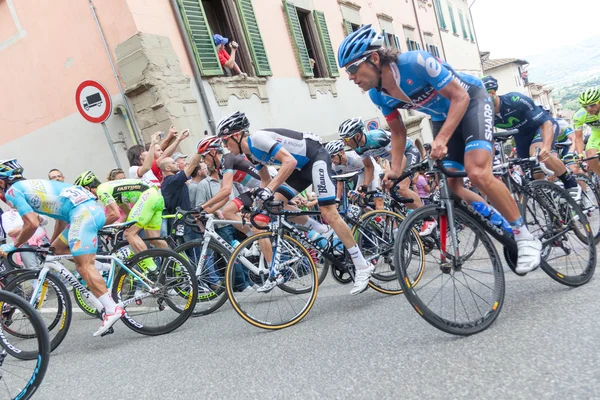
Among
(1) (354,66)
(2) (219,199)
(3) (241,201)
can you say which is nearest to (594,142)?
(1) (354,66)

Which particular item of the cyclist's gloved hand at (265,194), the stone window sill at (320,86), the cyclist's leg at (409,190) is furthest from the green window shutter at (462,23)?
the cyclist's gloved hand at (265,194)

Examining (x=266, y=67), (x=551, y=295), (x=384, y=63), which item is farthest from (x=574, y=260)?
(x=266, y=67)

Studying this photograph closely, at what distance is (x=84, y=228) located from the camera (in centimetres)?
457

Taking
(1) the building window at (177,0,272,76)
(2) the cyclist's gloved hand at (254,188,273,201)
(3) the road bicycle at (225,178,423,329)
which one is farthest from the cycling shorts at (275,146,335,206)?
(1) the building window at (177,0,272,76)

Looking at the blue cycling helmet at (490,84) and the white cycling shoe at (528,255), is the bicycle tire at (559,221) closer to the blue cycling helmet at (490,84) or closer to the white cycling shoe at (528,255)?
the white cycling shoe at (528,255)

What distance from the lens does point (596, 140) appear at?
644 cm

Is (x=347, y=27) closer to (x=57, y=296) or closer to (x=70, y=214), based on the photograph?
(x=70, y=214)

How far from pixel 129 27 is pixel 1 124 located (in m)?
4.05

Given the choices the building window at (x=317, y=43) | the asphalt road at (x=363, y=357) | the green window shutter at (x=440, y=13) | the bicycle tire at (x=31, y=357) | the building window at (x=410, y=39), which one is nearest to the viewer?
the asphalt road at (x=363, y=357)

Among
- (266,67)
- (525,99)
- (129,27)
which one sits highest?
(129,27)

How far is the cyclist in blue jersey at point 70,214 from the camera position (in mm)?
4453

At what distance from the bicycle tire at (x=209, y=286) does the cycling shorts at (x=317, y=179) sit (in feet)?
2.96

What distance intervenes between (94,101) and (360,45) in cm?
502

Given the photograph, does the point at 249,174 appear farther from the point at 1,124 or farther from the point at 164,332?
the point at 1,124
